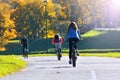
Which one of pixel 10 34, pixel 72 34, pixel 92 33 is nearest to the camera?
pixel 72 34

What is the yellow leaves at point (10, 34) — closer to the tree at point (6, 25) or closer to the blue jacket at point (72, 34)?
the tree at point (6, 25)

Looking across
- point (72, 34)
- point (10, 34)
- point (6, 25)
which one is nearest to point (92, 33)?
point (10, 34)

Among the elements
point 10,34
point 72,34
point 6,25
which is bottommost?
point 72,34

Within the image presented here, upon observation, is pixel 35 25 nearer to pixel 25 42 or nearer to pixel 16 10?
pixel 16 10

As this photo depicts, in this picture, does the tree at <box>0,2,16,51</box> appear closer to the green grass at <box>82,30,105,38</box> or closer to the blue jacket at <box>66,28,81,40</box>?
the green grass at <box>82,30,105,38</box>

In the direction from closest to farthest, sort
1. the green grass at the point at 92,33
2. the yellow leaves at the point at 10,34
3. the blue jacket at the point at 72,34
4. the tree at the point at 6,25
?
the blue jacket at the point at 72,34, the green grass at the point at 92,33, the tree at the point at 6,25, the yellow leaves at the point at 10,34

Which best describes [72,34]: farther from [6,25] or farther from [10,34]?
[6,25]

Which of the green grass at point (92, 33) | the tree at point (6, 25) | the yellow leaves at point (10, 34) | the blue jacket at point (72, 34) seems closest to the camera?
the blue jacket at point (72, 34)

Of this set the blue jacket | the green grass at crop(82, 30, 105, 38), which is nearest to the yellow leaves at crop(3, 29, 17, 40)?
the green grass at crop(82, 30, 105, 38)

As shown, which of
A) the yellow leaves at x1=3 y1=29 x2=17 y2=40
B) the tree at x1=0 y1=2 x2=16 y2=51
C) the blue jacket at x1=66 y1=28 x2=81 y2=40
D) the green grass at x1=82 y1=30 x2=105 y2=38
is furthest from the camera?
the yellow leaves at x1=3 y1=29 x2=17 y2=40

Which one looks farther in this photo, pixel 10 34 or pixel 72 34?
pixel 10 34

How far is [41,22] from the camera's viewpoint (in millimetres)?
92062

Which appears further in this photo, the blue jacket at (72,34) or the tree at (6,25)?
the tree at (6,25)

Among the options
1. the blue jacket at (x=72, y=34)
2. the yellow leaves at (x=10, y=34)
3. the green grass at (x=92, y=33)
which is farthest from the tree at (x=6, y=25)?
the blue jacket at (x=72, y=34)
